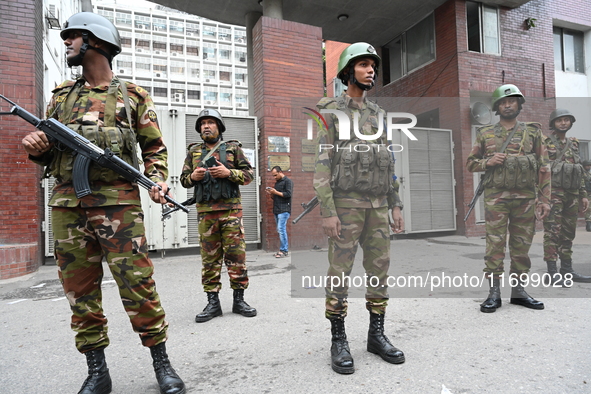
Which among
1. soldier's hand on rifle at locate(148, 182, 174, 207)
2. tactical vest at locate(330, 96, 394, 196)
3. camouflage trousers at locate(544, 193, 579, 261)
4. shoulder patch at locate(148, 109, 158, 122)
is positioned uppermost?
shoulder patch at locate(148, 109, 158, 122)

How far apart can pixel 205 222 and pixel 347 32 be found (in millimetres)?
8985

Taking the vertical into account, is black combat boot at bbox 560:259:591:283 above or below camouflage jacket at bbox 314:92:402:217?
below

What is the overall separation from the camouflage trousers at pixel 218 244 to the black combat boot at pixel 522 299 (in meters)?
2.85

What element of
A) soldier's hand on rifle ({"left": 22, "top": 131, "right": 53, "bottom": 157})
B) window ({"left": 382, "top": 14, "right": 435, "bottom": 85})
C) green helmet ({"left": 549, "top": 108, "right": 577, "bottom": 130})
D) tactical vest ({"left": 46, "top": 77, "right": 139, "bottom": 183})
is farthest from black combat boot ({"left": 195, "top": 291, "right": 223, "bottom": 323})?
window ({"left": 382, "top": 14, "right": 435, "bottom": 85})

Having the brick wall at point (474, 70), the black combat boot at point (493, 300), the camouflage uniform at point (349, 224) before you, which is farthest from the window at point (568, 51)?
the camouflage uniform at point (349, 224)

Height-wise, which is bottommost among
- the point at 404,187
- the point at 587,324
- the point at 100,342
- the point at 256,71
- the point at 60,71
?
the point at 587,324

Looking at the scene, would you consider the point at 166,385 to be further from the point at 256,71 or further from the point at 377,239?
the point at 256,71

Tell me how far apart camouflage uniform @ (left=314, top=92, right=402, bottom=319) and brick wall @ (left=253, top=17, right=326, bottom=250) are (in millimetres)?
5055

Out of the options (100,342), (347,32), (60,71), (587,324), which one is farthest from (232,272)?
(60,71)

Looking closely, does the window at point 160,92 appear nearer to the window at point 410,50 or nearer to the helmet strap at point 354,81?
the window at point 410,50

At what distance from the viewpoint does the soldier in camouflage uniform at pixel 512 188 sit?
3.60m

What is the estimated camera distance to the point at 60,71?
15469 mm

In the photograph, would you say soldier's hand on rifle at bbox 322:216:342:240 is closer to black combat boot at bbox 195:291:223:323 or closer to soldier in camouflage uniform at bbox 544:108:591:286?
black combat boot at bbox 195:291:223:323

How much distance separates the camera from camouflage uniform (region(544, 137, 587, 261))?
4.61m
